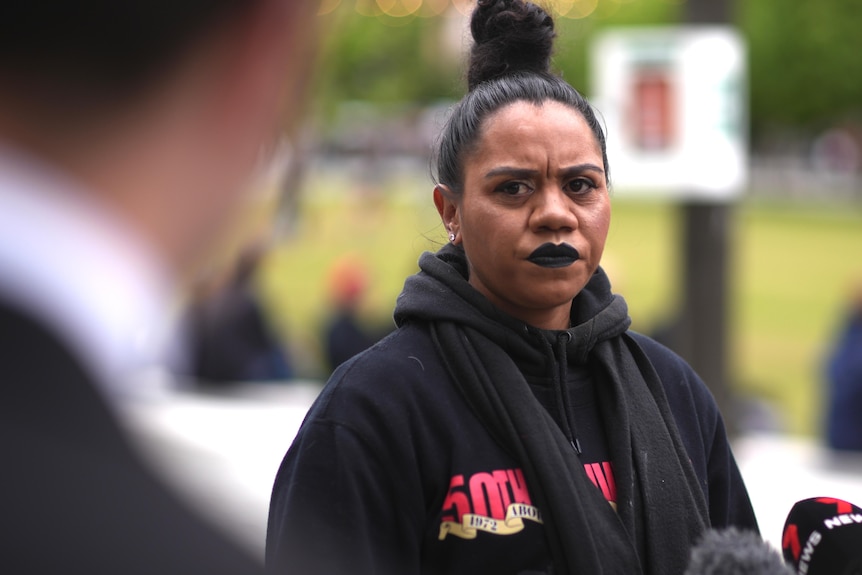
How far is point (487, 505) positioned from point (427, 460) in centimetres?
13

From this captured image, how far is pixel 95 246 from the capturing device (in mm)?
829

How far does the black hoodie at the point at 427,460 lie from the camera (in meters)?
2.04

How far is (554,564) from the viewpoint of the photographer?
204cm

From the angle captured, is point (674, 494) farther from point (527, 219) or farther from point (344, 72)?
point (344, 72)

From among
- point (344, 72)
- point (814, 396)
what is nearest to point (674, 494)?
point (814, 396)

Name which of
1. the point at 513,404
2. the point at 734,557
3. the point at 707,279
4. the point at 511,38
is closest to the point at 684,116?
the point at 707,279

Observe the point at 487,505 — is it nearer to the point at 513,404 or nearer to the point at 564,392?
the point at 513,404

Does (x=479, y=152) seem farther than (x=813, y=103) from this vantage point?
No

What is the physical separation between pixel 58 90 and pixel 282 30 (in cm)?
19

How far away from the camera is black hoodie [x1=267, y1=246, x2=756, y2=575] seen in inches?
80.2

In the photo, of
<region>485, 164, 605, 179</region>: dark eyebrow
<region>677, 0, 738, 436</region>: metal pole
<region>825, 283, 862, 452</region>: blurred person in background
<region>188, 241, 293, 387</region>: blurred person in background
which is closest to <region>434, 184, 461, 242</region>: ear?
<region>485, 164, 605, 179</region>: dark eyebrow

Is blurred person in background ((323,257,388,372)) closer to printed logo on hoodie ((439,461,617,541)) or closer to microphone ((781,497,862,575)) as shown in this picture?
microphone ((781,497,862,575))

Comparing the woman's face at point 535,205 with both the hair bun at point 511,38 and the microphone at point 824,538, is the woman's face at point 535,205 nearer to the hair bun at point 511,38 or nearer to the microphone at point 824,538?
the hair bun at point 511,38

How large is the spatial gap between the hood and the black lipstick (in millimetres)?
124
